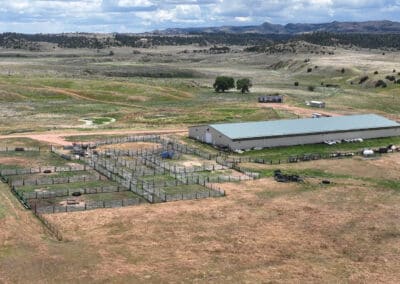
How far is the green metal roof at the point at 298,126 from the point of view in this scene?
82000mm

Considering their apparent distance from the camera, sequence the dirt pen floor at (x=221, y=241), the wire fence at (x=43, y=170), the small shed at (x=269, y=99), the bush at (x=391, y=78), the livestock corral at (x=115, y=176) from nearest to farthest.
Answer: the dirt pen floor at (x=221, y=241), the livestock corral at (x=115, y=176), the wire fence at (x=43, y=170), the small shed at (x=269, y=99), the bush at (x=391, y=78)

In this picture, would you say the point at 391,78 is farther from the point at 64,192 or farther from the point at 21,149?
the point at 64,192

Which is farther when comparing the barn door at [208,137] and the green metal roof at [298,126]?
the barn door at [208,137]

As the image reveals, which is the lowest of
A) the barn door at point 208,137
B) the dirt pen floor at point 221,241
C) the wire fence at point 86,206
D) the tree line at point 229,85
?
the dirt pen floor at point 221,241

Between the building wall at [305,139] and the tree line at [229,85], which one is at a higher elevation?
the tree line at [229,85]

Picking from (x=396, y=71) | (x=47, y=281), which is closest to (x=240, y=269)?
(x=47, y=281)

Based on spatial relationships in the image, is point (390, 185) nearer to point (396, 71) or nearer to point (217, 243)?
point (217, 243)

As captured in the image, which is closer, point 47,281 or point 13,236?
point 47,281

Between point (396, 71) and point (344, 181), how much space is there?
126 metres

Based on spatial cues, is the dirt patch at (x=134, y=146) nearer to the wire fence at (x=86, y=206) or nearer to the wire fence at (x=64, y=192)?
the wire fence at (x=64, y=192)

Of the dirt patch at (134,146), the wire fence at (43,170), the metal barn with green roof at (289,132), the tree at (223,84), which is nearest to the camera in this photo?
the wire fence at (43,170)

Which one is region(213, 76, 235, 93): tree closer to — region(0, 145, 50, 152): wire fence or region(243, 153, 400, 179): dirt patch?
region(243, 153, 400, 179): dirt patch

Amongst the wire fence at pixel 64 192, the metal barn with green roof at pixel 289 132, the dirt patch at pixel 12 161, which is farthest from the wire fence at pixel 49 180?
the metal barn with green roof at pixel 289 132

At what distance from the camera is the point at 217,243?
A: 44312mm
